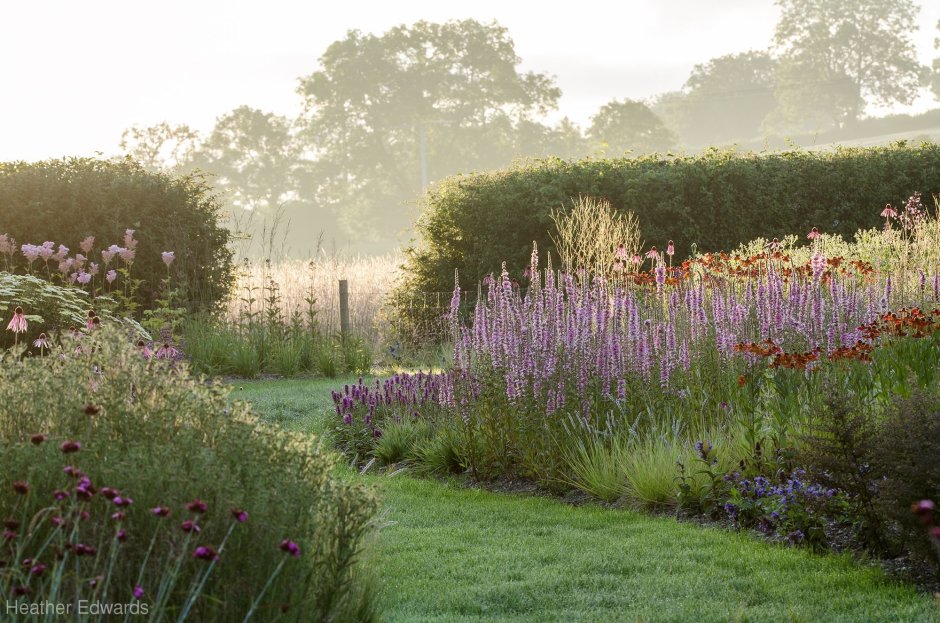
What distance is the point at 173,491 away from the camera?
3.05 meters

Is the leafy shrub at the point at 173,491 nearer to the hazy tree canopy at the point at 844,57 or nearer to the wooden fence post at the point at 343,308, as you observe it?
the wooden fence post at the point at 343,308

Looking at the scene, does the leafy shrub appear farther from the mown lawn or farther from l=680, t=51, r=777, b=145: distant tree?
l=680, t=51, r=777, b=145: distant tree

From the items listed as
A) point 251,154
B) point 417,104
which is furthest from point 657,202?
point 251,154

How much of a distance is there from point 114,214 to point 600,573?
37.9 feet

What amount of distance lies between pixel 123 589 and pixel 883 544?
3445mm

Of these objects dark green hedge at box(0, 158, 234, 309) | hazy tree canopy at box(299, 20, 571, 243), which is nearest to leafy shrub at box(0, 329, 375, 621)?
dark green hedge at box(0, 158, 234, 309)

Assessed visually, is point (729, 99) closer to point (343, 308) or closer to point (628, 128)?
point (628, 128)

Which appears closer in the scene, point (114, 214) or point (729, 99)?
point (114, 214)

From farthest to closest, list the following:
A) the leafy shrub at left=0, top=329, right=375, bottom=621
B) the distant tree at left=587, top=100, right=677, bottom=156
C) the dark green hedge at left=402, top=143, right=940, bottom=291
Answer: the distant tree at left=587, top=100, right=677, bottom=156
the dark green hedge at left=402, top=143, right=940, bottom=291
the leafy shrub at left=0, top=329, right=375, bottom=621

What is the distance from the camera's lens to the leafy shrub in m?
3.01

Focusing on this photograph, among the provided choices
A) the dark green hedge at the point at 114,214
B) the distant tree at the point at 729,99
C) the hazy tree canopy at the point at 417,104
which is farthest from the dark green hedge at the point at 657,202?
the distant tree at the point at 729,99

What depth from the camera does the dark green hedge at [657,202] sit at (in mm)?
15109

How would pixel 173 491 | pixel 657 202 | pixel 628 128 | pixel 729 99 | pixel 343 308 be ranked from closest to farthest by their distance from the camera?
pixel 173 491
pixel 343 308
pixel 657 202
pixel 628 128
pixel 729 99

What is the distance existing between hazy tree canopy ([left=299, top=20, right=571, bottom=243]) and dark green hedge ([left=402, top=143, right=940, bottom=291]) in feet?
113
